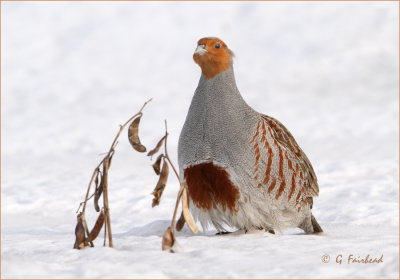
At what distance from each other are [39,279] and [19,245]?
3.87 ft

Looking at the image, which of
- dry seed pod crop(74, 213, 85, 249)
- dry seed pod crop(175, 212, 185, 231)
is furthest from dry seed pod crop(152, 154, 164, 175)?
dry seed pod crop(74, 213, 85, 249)

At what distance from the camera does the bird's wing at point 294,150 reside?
4.39m

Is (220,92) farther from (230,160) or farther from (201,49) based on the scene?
(230,160)

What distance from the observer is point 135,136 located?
11.3 ft

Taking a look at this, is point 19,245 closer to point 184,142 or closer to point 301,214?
point 184,142

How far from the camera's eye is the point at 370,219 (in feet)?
16.0

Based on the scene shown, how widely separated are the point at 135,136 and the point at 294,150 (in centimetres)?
154

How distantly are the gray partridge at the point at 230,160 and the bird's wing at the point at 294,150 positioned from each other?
4cm

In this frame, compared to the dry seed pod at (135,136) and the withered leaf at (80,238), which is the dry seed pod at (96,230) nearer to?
the withered leaf at (80,238)

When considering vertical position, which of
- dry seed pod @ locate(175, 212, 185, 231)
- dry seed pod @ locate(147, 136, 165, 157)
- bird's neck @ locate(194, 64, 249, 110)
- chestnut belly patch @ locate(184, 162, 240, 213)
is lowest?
dry seed pod @ locate(175, 212, 185, 231)

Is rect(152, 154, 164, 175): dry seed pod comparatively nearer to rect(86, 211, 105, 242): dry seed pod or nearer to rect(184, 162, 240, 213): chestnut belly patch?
rect(86, 211, 105, 242): dry seed pod

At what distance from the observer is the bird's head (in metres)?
4.14

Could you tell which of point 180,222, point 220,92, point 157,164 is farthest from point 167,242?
point 220,92

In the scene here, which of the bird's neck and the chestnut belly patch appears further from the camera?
the bird's neck
